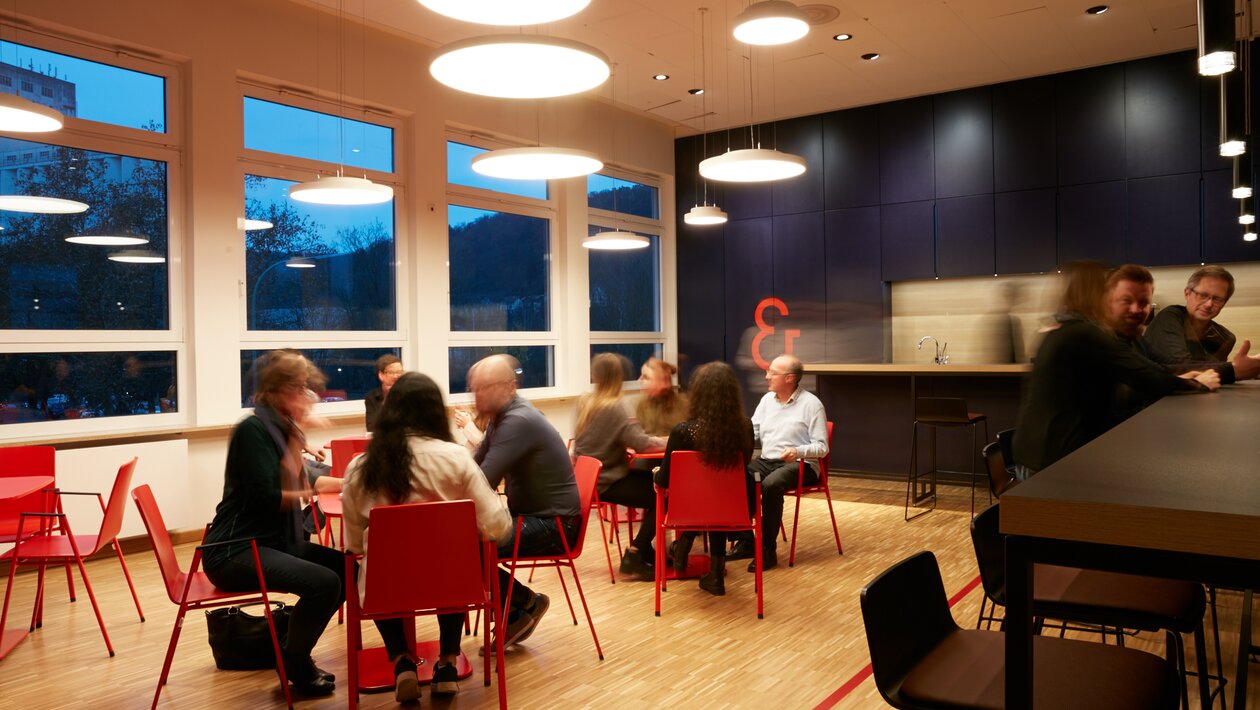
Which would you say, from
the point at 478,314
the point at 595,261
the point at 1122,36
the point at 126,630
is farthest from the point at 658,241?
the point at 126,630

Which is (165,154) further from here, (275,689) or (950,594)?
(950,594)

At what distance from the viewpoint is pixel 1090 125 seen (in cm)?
819

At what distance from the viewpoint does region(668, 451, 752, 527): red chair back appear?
4.32 metres

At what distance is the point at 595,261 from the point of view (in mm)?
9977

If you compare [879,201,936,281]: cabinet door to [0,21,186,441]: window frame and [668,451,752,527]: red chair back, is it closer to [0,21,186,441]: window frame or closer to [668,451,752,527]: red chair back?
[668,451,752,527]: red chair back

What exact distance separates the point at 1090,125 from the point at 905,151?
181 centimetres

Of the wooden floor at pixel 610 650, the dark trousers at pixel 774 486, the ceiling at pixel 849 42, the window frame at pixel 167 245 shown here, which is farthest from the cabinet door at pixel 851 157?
the window frame at pixel 167 245

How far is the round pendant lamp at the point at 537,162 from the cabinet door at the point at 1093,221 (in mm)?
5652

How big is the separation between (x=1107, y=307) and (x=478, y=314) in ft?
21.0

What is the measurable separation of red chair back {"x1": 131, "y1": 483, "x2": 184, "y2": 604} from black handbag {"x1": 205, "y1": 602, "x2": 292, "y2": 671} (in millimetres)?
471

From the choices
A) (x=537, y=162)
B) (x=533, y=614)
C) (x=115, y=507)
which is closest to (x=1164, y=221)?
(x=537, y=162)

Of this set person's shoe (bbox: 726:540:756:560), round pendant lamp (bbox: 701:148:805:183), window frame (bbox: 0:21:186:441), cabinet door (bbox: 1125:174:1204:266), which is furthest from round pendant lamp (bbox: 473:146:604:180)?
cabinet door (bbox: 1125:174:1204:266)

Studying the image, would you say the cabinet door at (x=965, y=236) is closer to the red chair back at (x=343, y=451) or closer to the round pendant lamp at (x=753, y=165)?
the round pendant lamp at (x=753, y=165)

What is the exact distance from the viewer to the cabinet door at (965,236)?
28.6 ft
